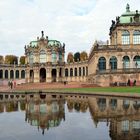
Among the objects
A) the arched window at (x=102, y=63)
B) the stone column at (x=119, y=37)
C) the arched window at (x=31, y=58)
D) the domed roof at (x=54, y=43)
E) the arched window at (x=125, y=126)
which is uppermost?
the domed roof at (x=54, y=43)

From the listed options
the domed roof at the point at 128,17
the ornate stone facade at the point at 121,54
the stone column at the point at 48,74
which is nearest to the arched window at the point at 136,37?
the ornate stone facade at the point at 121,54

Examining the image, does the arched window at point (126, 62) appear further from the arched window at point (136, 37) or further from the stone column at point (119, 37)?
the arched window at point (136, 37)

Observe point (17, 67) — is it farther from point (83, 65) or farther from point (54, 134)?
point (54, 134)

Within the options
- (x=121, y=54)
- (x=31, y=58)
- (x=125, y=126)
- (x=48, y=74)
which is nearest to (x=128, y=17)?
(x=121, y=54)

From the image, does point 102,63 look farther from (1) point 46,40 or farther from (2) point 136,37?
(1) point 46,40

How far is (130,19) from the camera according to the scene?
7606 centimetres

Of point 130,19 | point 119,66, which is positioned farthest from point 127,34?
point 119,66

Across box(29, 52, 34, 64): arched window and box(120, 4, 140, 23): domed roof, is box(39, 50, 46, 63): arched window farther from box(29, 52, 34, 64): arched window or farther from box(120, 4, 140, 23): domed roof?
box(120, 4, 140, 23): domed roof

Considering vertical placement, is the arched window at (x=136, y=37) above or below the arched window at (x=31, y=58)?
above

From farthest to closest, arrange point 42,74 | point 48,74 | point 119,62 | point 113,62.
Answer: point 42,74
point 48,74
point 113,62
point 119,62

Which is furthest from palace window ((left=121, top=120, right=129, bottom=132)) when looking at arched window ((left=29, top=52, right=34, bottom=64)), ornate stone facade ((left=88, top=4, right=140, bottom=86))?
arched window ((left=29, top=52, right=34, bottom=64))

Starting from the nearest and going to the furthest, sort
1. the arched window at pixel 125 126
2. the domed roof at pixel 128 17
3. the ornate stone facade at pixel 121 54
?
the arched window at pixel 125 126 → the ornate stone facade at pixel 121 54 → the domed roof at pixel 128 17

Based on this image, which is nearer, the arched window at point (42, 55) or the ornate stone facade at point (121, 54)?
the ornate stone facade at point (121, 54)

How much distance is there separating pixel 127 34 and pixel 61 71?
3968cm
